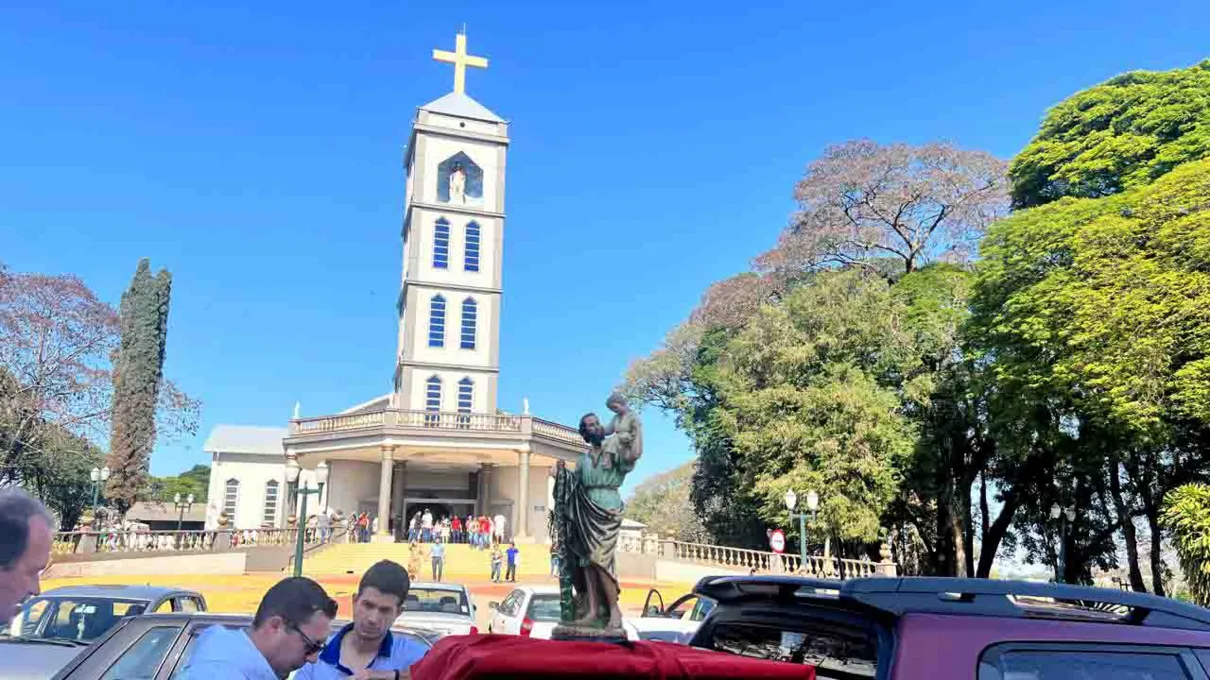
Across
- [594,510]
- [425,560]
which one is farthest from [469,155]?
[594,510]

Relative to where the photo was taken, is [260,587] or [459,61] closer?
[260,587]

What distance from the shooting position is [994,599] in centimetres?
285

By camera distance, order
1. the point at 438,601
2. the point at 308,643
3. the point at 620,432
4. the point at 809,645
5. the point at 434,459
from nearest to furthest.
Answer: the point at 308,643 → the point at 809,645 → the point at 620,432 → the point at 438,601 → the point at 434,459

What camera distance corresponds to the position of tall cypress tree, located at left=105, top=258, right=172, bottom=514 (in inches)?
1716

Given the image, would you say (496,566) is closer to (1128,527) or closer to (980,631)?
(1128,527)

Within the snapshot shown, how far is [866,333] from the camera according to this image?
108ft

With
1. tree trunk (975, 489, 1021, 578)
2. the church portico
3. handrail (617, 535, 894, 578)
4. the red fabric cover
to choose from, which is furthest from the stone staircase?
the red fabric cover

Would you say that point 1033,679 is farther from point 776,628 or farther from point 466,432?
point 466,432

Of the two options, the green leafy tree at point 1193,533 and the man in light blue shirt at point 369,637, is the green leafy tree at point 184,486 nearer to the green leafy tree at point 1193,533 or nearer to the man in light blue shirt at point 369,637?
the green leafy tree at point 1193,533

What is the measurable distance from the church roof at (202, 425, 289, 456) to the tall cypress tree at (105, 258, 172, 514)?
36.4 feet

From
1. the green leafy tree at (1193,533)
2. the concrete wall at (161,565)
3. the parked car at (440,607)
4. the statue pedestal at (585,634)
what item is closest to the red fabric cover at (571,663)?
the statue pedestal at (585,634)

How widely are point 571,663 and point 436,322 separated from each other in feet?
140

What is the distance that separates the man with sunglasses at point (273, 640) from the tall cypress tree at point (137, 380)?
45027mm

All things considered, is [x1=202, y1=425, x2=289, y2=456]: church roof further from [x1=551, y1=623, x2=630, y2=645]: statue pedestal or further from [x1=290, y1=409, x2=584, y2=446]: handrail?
[x1=551, y1=623, x2=630, y2=645]: statue pedestal
